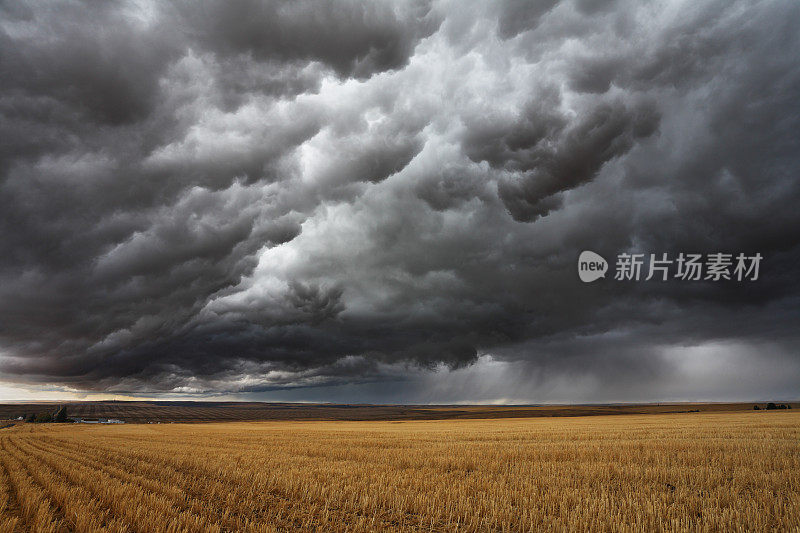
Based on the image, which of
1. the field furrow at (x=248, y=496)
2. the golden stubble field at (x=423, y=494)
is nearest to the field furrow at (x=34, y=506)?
the golden stubble field at (x=423, y=494)

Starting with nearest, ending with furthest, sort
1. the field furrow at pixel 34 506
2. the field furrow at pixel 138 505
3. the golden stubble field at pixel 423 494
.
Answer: the field furrow at pixel 138 505 < the field furrow at pixel 34 506 < the golden stubble field at pixel 423 494

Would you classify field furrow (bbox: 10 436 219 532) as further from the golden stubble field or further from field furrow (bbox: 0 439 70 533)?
field furrow (bbox: 0 439 70 533)

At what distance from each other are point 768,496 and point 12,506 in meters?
19.2

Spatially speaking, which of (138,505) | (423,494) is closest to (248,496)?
(138,505)

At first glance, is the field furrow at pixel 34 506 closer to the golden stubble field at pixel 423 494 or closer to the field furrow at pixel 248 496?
the golden stubble field at pixel 423 494

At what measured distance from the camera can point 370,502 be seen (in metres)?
11.3

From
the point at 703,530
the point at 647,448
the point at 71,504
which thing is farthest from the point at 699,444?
the point at 71,504

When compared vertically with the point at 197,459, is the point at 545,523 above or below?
above

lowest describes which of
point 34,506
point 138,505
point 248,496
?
point 248,496

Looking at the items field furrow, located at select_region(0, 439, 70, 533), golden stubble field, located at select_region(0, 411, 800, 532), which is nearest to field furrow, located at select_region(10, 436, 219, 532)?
golden stubble field, located at select_region(0, 411, 800, 532)

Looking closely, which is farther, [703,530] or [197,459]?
[197,459]

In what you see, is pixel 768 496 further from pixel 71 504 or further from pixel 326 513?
pixel 71 504

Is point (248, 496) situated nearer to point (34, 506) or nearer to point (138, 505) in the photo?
point (138, 505)


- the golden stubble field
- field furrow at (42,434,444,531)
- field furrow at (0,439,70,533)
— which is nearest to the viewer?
field furrow at (0,439,70,533)
